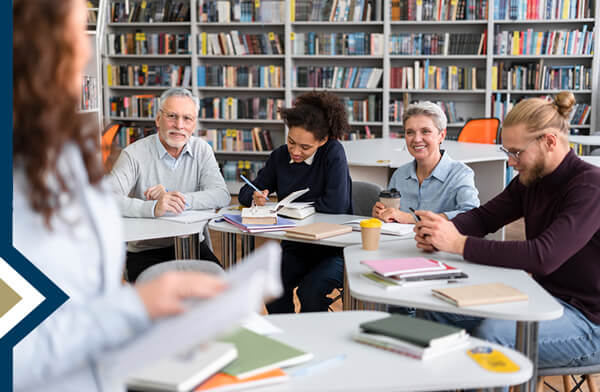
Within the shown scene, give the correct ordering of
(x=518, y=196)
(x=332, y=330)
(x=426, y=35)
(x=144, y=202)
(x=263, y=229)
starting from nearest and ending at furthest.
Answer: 1. (x=332, y=330)
2. (x=518, y=196)
3. (x=263, y=229)
4. (x=144, y=202)
5. (x=426, y=35)

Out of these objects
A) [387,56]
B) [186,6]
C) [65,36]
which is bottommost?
[65,36]

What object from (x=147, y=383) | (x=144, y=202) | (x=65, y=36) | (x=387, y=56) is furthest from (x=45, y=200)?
(x=387, y=56)

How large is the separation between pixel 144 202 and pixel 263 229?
1.93 ft

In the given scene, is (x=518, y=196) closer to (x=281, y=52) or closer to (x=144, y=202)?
(x=144, y=202)

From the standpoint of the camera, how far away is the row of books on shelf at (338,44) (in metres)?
6.89

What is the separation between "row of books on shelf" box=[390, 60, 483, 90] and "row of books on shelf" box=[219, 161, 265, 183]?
1.88 metres

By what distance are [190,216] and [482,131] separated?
403 cm

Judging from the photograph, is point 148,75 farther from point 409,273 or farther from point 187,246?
point 409,273

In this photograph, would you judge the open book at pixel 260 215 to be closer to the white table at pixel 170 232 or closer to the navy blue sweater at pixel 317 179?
the white table at pixel 170 232

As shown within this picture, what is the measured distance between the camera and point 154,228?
2486mm

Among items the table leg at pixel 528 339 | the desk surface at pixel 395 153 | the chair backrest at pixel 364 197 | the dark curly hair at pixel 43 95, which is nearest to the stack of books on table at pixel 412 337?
the table leg at pixel 528 339

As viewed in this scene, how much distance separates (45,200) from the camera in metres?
0.85

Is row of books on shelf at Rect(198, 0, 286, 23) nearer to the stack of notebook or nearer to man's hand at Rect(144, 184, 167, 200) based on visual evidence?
man's hand at Rect(144, 184, 167, 200)

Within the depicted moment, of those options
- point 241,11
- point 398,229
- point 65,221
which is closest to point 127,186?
point 398,229
